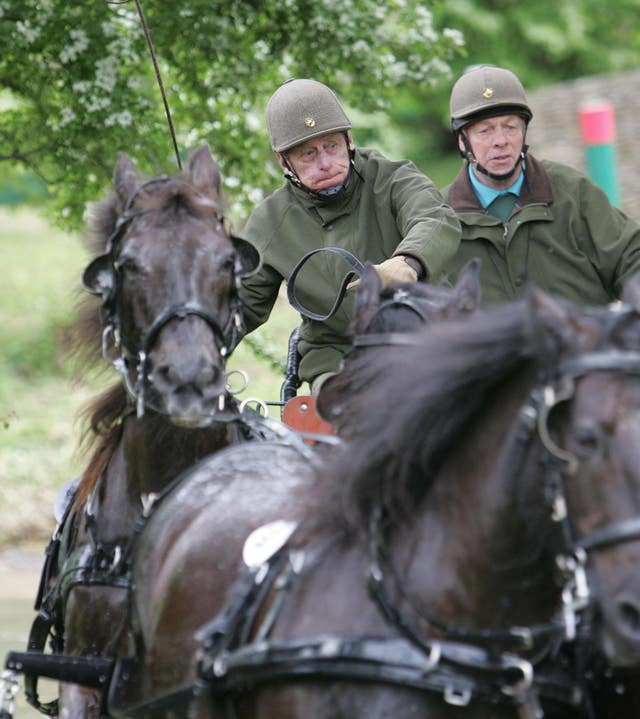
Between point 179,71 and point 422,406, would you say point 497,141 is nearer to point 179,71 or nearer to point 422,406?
point 422,406

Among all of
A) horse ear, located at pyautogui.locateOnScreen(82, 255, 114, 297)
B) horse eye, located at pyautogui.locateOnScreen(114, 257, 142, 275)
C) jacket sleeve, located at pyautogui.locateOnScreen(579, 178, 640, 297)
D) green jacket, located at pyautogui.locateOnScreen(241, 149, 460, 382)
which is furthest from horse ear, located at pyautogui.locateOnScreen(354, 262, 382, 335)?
jacket sleeve, located at pyautogui.locateOnScreen(579, 178, 640, 297)

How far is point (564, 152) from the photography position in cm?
1443

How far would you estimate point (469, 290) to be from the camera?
4191 mm

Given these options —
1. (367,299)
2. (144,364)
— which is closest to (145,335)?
(144,364)

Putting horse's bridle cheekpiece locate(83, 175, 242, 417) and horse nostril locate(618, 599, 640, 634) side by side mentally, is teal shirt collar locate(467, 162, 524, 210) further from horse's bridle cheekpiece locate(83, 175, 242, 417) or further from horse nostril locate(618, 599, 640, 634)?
horse nostril locate(618, 599, 640, 634)

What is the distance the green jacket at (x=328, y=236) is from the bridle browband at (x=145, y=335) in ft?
2.58

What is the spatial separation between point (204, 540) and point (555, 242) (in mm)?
2226

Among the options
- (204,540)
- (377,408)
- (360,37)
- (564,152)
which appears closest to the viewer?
(377,408)

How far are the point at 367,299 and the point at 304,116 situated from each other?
1411 mm

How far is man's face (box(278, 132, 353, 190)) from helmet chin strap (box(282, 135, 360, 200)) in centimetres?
1

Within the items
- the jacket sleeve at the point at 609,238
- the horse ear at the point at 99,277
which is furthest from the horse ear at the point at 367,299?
the jacket sleeve at the point at 609,238

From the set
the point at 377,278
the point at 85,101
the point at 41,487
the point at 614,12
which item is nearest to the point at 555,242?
the point at 377,278

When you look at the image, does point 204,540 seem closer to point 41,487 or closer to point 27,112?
point 27,112

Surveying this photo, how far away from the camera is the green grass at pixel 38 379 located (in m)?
12.8
